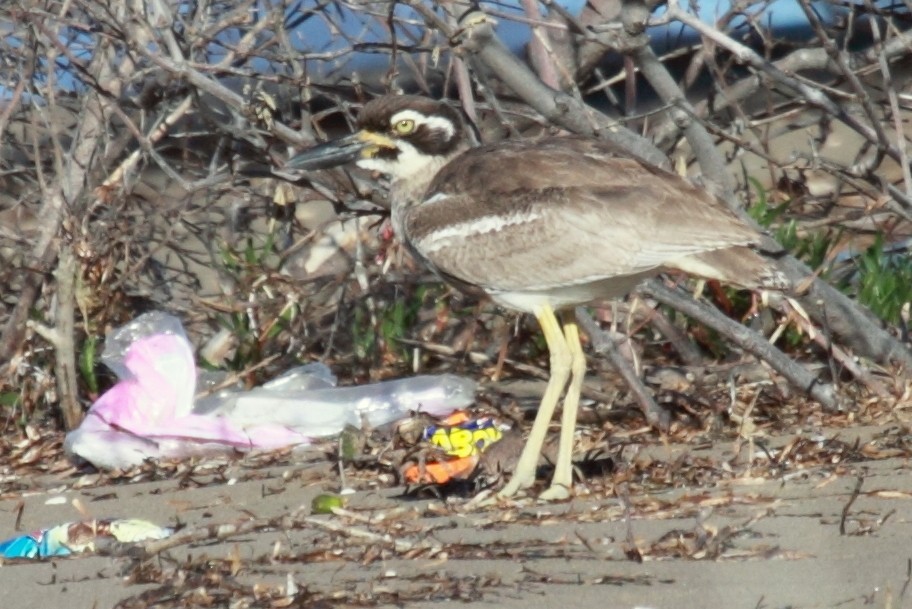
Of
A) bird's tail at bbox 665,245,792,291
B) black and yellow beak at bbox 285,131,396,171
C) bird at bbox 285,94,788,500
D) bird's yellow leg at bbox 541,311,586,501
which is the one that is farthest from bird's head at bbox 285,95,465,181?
bird's tail at bbox 665,245,792,291

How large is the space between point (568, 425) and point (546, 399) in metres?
0.14

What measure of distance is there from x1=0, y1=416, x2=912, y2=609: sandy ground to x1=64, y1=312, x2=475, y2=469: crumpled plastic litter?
845 mm

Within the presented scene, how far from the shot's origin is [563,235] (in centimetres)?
534

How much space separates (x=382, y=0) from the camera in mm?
5637

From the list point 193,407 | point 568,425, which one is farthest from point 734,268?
point 193,407

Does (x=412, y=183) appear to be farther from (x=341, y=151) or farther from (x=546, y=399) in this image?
(x=546, y=399)

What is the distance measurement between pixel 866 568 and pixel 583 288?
6.13 ft

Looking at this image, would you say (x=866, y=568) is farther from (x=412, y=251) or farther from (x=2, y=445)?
(x=2, y=445)

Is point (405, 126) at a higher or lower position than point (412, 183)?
higher

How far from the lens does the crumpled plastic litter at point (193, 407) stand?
619cm

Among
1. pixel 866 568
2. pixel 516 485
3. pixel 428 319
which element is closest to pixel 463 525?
pixel 516 485

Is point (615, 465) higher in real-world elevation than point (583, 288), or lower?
lower

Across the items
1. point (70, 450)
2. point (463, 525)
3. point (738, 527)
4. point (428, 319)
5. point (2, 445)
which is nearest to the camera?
point (738, 527)

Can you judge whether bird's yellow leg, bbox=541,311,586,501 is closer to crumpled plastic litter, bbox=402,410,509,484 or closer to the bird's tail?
crumpled plastic litter, bbox=402,410,509,484
